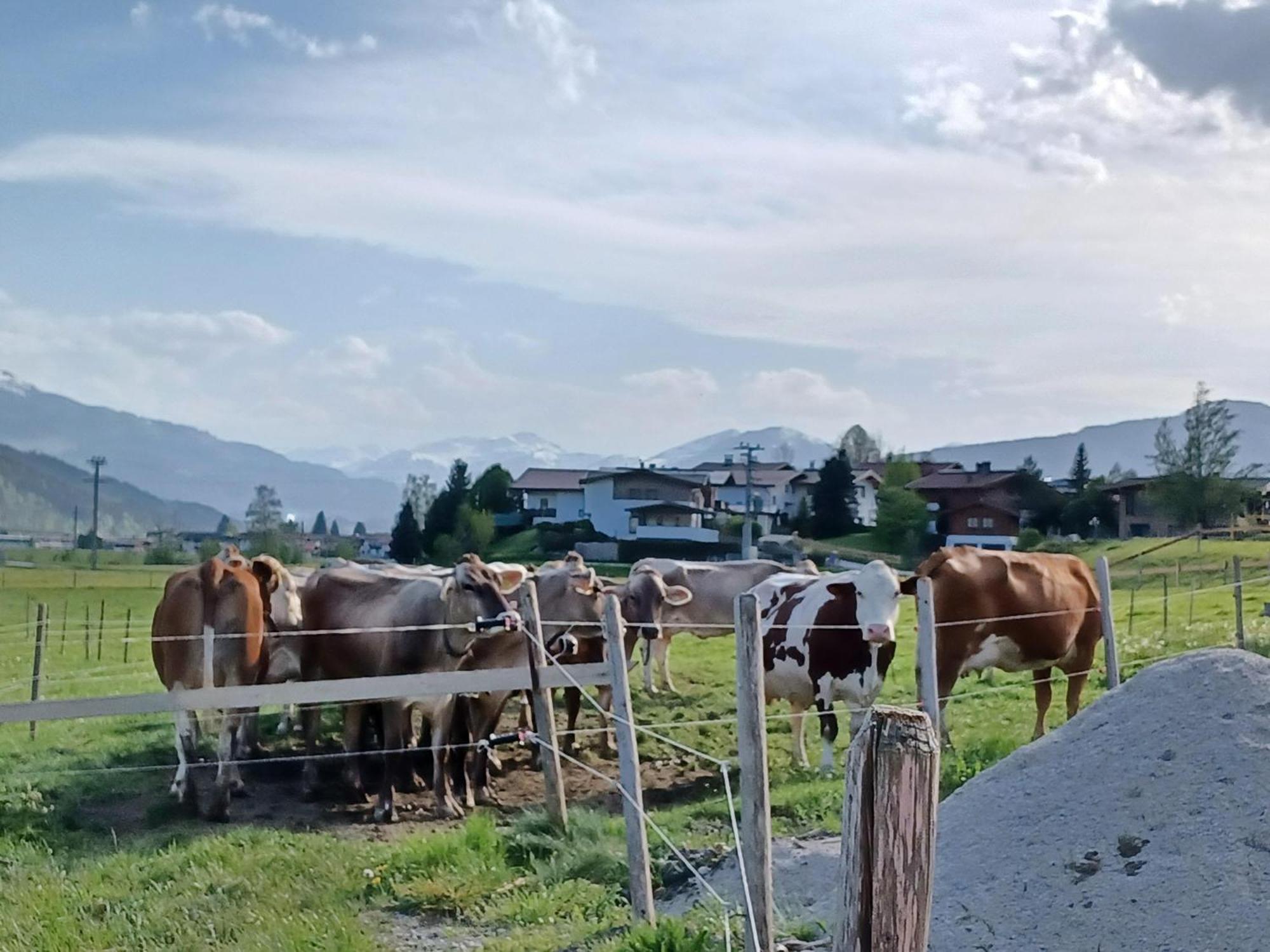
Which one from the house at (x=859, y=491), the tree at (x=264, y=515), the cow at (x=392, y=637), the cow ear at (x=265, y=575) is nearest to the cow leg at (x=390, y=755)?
the cow at (x=392, y=637)

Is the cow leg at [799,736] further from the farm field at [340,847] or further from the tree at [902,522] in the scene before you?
the tree at [902,522]

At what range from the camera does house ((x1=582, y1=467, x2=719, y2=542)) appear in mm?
65438

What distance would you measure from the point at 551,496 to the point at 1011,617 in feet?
210

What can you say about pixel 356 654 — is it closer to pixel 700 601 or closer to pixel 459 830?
pixel 459 830

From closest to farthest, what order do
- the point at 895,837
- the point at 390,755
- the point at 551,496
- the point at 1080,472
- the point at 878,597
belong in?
the point at 895,837 < the point at 390,755 < the point at 878,597 < the point at 1080,472 < the point at 551,496

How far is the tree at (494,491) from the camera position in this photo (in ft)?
221

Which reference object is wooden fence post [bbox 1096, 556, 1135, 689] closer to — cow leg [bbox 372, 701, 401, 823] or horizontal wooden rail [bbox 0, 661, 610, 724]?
horizontal wooden rail [bbox 0, 661, 610, 724]

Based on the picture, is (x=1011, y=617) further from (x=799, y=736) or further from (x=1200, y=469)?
(x=1200, y=469)

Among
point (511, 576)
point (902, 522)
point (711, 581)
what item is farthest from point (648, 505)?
point (511, 576)

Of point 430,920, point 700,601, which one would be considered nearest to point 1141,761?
point 430,920

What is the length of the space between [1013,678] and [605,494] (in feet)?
177

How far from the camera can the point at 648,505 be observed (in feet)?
220

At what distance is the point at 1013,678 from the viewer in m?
18.5

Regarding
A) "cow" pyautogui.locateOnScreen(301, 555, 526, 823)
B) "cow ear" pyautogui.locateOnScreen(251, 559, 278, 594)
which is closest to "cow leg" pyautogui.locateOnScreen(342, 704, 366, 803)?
"cow" pyautogui.locateOnScreen(301, 555, 526, 823)
